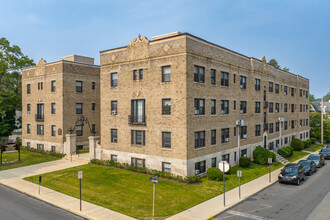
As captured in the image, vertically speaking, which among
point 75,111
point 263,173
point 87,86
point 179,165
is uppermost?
point 87,86

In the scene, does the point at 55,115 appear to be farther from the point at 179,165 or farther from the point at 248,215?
the point at 248,215

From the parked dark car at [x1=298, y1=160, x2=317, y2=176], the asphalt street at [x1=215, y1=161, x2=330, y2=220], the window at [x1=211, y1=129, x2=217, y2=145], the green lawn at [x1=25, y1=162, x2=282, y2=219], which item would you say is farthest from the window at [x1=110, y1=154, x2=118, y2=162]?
the parked dark car at [x1=298, y1=160, x2=317, y2=176]

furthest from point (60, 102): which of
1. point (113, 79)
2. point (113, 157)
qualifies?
point (113, 157)

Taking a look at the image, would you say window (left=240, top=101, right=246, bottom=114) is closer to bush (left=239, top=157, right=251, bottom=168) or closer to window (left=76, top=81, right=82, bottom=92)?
bush (left=239, top=157, right=251, bottom=168)

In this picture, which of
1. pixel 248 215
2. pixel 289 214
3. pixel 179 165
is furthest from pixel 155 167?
pixel 289 214

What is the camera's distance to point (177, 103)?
23.0 m

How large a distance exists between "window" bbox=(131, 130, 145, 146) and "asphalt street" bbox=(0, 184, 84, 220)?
10666 millimetres

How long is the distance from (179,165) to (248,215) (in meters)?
8.24

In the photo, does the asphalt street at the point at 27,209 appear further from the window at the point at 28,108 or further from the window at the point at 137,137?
the window at the point at 28,108

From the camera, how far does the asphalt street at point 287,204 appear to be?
15648 millimetres

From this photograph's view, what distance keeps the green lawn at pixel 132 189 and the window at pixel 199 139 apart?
133 inches

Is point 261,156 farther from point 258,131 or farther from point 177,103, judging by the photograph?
point 177,103

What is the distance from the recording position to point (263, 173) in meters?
26.9

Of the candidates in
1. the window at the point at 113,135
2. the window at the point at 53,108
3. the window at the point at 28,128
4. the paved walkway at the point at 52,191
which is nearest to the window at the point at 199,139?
the window at the point at 113,135
